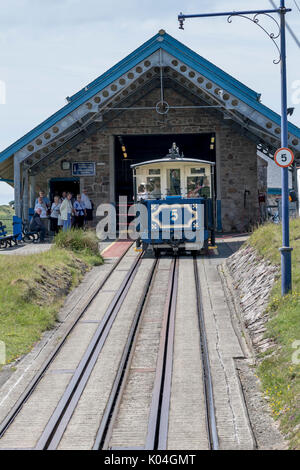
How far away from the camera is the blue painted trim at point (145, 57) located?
23422mm

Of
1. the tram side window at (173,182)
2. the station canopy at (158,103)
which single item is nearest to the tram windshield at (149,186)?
the tram side window at (173,182)

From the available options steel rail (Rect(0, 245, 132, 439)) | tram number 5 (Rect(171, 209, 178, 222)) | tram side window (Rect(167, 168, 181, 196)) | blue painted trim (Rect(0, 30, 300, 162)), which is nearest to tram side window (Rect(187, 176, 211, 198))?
tram side window (Rect(167, 168, 181, 196))

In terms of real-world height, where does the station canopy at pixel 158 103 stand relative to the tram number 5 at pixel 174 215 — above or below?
above

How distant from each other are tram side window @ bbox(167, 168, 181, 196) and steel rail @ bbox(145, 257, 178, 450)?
Result: 6.55 metres

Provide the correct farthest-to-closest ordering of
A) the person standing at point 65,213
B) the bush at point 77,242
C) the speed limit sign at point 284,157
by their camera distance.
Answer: the person standing at point 65,213 < the bush at point 77,242 < the speed limit sign at point 284,157

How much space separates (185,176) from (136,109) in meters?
7.74

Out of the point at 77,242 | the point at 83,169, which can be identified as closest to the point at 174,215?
A: the point at 77,242

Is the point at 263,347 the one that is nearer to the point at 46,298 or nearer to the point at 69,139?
the point at 46,298

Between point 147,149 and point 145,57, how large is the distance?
34.3ft

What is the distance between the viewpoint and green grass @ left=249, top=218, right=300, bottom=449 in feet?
26.1

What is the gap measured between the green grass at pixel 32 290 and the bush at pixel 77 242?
473 millimetres

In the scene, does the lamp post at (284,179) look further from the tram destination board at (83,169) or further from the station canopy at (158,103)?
the tram destination board at (83,169)

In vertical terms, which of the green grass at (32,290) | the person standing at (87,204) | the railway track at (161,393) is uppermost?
the person standing at (87,204)

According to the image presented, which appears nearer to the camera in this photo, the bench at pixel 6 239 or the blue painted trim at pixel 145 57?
the bench at pixel 6 239
